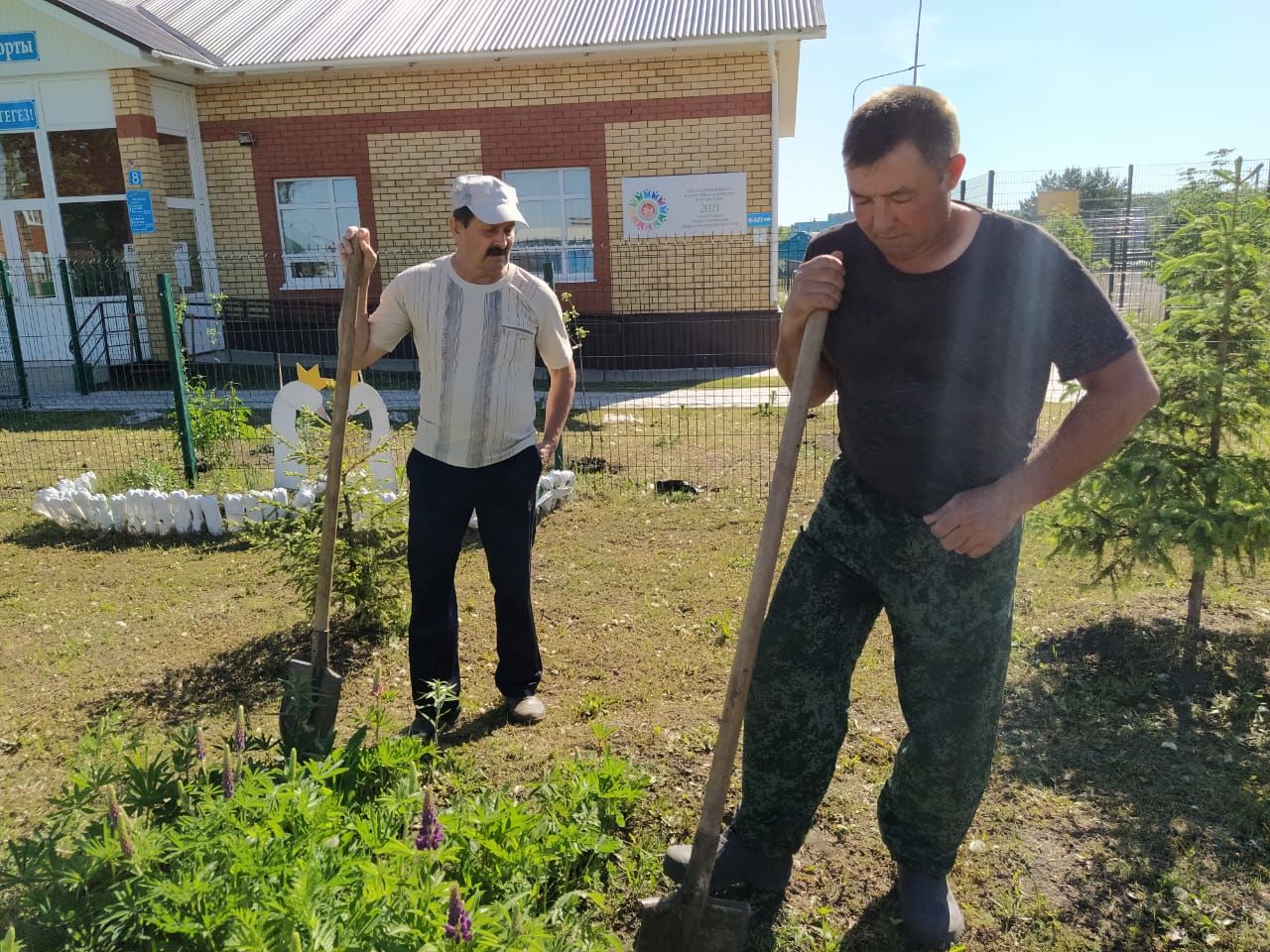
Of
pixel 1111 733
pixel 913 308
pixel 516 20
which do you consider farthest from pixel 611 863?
pixel 516 20

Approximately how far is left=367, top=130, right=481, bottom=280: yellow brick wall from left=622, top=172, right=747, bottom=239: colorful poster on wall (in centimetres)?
257

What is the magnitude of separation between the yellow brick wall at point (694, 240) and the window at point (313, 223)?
4.36 metres

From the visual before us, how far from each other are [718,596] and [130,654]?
2996mm

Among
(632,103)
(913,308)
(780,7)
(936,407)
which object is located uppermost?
(780,7)

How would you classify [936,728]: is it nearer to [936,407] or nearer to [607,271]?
[936,407]

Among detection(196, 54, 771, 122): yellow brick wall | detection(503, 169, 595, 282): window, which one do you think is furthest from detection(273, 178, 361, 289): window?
detection(503, 169, 595, 282): window

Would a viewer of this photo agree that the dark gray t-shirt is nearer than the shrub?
Yes

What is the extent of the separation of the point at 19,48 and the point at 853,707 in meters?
15.4

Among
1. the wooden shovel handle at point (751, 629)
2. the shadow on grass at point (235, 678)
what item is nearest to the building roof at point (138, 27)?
the shadow on grass at point (235, 678)

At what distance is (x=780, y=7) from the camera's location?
1329cm

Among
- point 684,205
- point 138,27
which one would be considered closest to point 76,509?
point 684,205

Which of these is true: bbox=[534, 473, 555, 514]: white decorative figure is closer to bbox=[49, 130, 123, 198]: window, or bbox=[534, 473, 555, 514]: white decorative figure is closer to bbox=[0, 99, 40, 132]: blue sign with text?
bbox=[49, 130, 123, 198]: window

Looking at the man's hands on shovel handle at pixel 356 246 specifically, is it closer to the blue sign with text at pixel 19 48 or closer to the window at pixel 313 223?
the window at pixel 313 223

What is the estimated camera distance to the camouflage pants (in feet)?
7.50
